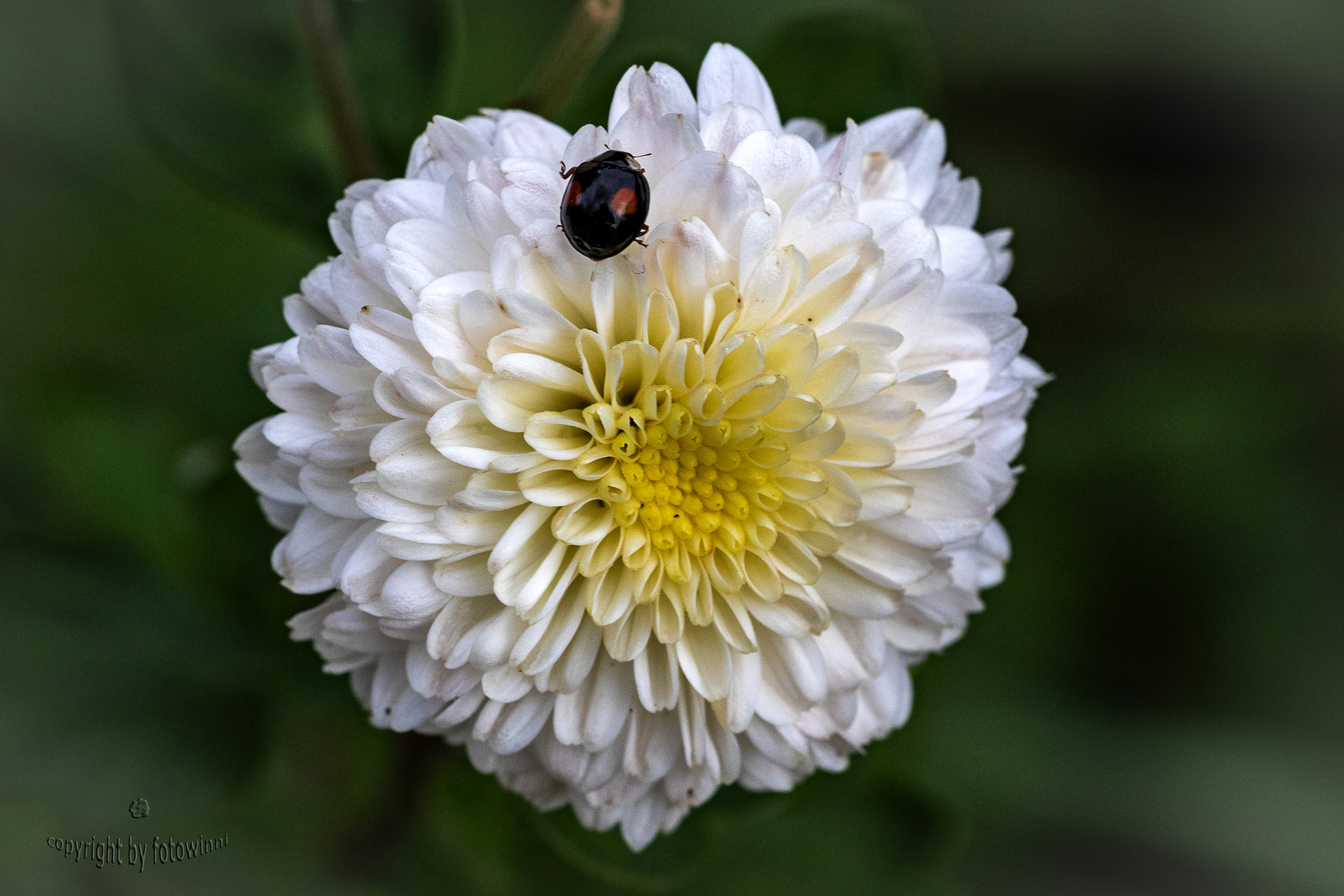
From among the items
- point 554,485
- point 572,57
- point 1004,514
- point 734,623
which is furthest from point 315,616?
point 1004,514

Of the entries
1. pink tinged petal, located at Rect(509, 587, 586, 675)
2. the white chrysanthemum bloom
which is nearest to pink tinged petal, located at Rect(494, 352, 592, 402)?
the white chrysanthemum bloom

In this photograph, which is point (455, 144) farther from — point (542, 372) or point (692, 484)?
point (692, 484)

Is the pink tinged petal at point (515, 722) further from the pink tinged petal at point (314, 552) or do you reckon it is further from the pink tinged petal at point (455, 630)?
the pink tinged petal at point (314, 552)

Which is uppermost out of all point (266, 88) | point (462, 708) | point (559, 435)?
point (266, 88)

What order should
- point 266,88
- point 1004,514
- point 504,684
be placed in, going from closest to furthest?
1. point 504,684
2. point 266,88
3. point 1004,514

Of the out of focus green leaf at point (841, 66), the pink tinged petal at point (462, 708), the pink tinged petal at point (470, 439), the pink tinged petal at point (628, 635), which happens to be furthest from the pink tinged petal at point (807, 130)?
the pink tinged petal at point (462, 708)

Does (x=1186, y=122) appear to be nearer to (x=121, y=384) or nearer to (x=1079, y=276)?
(x=1079, y=276)

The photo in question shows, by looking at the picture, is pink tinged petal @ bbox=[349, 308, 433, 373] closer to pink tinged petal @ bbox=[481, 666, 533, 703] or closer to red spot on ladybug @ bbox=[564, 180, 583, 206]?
red spot on ladybug @ bbox=[564, 180, 583, 206]
